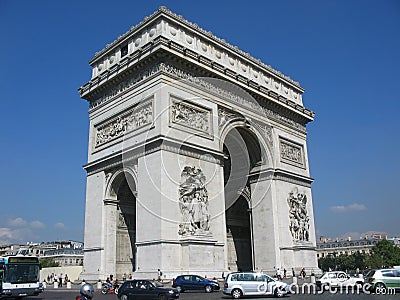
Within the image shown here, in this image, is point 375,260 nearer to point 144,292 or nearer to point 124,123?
point 124,123

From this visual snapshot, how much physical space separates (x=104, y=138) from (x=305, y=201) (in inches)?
680

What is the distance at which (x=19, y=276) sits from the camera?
1844cm

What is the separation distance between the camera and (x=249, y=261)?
35.5 m

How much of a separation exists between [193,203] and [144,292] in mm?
8480

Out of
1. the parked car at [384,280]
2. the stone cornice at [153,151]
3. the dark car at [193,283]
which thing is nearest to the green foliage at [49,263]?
the stone cornice at [153,151]

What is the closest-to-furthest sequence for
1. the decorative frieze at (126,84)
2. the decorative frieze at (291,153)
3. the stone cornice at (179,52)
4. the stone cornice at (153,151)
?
the stone cornice at (153,151) < the decorative frieze at (126,84) < the stone cornice at (179,52) < the decorative frieze at (291,153)

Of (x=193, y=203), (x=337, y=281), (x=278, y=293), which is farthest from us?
(x=193, y=203)

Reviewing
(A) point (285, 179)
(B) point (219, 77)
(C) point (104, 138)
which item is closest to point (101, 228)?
(C) point (104, 138)

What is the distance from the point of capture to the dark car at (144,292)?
53.0 feet

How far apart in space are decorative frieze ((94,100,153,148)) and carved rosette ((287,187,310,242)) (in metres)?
13.9

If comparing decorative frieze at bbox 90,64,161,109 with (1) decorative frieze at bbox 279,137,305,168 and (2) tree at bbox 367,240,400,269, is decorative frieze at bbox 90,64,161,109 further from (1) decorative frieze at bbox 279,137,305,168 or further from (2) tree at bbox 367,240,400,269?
(2) tree at bbox 367,240,400,269

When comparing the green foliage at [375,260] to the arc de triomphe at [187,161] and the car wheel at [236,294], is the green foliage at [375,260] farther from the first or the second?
the car wheel at [236,294]

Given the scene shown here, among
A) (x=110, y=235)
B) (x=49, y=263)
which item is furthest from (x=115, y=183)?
(x=49, y=263)

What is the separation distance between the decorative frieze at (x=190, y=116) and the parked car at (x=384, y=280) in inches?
512
